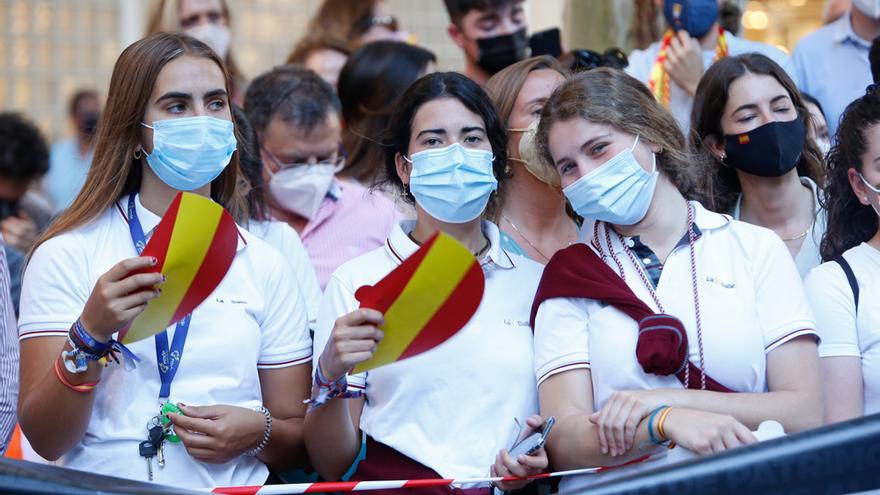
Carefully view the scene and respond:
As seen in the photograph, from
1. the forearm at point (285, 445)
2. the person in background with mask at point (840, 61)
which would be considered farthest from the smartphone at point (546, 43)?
the forearm at point (285, 445)

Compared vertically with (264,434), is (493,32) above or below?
above

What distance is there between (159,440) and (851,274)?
2185 mm

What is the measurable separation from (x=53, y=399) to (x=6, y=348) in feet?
0.72

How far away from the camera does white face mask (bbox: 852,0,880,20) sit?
5.93 m

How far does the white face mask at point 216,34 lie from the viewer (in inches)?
275

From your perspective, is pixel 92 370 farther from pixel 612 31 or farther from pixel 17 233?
pixel 612 31

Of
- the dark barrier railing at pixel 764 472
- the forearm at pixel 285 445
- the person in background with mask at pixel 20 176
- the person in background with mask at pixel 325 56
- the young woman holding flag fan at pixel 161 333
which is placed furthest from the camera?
the person in background with mask at pixel 325 56

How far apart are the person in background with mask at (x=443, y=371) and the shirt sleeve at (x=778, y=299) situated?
72 cm

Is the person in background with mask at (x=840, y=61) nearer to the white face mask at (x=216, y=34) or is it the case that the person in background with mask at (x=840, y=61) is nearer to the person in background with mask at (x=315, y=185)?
the person in background with mask at (x=315, y=185)

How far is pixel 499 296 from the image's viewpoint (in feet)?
13.1

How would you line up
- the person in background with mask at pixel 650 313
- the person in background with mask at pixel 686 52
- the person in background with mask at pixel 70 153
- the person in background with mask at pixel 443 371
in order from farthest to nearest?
the person in background with mask at pixel 70 153
the person in background with mask at pixel 686 52
the person in background with mask at pixel 443 371
the person in background with mask at pixel 650 313

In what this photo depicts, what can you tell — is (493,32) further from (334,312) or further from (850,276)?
(850,276)

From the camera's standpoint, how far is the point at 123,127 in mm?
3957

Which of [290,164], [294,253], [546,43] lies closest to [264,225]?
[294,253]
